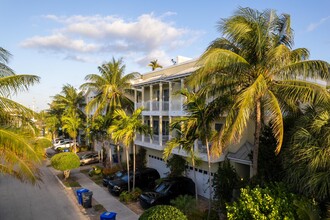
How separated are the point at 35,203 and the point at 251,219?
13348mm

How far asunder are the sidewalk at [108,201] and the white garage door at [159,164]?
5.13 metres

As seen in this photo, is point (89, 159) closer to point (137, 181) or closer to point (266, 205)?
point (137, 181)

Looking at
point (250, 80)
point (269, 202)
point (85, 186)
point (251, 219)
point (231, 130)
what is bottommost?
point (85, 186)

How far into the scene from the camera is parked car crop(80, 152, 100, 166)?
89.8 ft

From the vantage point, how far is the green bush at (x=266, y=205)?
7.90m

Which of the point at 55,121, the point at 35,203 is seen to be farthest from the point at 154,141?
the point at 55,121

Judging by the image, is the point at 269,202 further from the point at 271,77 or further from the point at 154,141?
the point at 154,141

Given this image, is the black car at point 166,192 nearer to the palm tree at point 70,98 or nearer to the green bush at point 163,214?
the green bush at point 163,214

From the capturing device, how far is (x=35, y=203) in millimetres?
15758

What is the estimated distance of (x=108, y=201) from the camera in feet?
51.8

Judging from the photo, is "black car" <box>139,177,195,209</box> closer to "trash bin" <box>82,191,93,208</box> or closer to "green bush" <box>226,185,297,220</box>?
"trash bin" <box>82,191,93,208</box>

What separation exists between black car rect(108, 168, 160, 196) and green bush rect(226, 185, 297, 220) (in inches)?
374

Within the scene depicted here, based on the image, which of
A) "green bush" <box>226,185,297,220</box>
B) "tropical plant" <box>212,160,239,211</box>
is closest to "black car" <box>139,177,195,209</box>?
"tropical plant" <box>212,160,239,211</box>

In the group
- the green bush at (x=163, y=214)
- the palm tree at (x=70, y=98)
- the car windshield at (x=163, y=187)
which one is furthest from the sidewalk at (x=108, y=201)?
the palm tree at (x=70, y=98)
